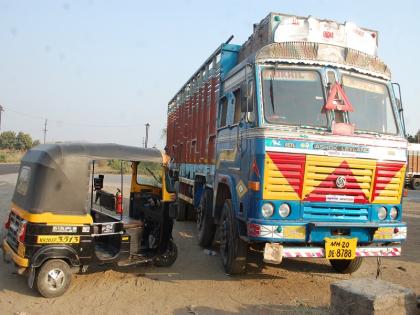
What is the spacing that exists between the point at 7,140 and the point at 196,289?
314 ft

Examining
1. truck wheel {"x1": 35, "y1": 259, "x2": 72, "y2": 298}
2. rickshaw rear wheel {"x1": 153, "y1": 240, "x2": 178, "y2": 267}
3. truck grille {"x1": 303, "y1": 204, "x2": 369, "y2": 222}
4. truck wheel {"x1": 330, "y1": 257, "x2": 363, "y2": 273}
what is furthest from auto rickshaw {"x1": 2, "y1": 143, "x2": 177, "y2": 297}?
truck wheel {"x1": 330, "y1": 257, "x2": 363, "y2": 273}

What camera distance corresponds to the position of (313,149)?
18.9 feet

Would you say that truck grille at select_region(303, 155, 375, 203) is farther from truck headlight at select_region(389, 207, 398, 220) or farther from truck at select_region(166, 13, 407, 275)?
truck headlight at select_region(389, 207, 398, 220)

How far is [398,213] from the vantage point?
6227 mm

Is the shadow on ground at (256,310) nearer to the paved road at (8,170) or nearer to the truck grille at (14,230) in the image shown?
the truck grille at (14,230)

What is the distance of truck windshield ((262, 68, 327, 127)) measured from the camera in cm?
589

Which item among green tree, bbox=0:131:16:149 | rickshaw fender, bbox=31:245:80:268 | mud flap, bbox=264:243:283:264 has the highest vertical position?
green tree, bbox=0:131:16:149

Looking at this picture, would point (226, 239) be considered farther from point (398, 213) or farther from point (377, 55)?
point (377, 55)

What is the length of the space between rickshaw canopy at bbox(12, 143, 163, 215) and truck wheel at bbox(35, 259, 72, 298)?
2.09 ft

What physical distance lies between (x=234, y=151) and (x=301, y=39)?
5.98 feet

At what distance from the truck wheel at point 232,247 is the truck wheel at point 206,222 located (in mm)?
1434

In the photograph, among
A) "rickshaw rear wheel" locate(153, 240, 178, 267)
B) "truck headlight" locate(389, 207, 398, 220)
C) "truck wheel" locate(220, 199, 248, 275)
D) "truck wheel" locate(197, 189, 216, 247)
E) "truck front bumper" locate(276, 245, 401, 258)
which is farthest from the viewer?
"truck wheel" locate(197, 189, 216, 247)

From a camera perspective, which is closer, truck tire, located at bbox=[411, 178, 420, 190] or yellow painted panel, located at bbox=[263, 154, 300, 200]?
yellow painted panel, located at bbox=[263, 154, 300, 200]

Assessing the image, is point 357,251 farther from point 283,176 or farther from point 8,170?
point 8,170
